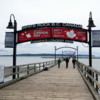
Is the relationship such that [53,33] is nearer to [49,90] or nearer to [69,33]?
[69,33]

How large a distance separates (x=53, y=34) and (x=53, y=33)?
0.09m

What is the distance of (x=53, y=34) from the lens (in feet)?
69.6

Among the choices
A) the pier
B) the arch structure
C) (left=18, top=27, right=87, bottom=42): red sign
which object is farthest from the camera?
(left=18, top=27, right=87, bottom=42): red sign

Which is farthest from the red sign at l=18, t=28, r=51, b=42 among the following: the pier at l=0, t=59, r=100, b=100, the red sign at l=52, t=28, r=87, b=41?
the pier at l=0, t=59, r=100, b=100

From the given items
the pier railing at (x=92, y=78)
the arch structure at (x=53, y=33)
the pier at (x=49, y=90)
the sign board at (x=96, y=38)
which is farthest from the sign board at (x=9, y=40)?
the pier railing at (x=92, y=78)

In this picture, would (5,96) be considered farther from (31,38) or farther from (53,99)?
(31,38)

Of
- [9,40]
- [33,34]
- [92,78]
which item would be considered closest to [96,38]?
[33,34]

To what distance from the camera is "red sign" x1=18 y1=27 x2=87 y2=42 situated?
21.0 meters

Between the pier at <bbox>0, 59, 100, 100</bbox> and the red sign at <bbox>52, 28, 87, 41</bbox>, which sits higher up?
the red sign at <bbox>52, 28, 87, 41</bbox>

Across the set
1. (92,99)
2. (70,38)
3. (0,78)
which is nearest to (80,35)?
(70,38)

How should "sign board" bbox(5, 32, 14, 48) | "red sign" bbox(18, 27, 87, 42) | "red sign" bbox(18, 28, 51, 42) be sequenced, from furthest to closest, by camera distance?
"red sign" bbox(18, 28, 51, 42) < "red sign" bbox(18, 27, 87, 42) < "sign board" bbox(5, 32, 14, 48)

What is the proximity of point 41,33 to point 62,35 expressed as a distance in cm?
188

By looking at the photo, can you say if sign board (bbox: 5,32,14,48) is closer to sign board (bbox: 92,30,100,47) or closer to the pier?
the pier

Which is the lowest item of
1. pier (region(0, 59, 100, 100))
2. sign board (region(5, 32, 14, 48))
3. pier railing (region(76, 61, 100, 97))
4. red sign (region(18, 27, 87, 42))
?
pier (region(0, 59, 100, 100))
